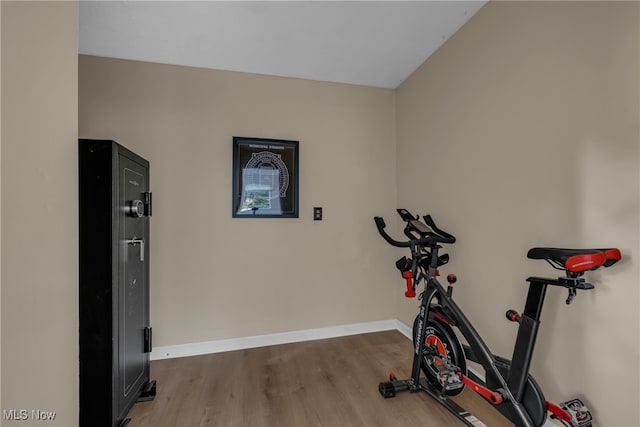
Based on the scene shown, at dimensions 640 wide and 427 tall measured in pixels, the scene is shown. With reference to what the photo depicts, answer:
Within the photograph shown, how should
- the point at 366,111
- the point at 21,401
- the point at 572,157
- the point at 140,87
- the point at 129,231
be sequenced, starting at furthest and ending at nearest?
the point at 366,111 < the point at 140,87 < the point at 129,231 < the point at 572,157 < the point at 21,401

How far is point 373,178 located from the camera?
2943 mm

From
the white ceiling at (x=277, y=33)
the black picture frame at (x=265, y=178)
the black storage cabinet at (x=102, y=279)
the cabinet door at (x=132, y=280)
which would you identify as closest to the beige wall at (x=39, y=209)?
the black storage cabinet at (x=102, y=279)

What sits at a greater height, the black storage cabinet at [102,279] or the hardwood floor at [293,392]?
the black storage cabinet at [102,279]

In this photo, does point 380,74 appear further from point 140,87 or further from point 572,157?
point 140,87

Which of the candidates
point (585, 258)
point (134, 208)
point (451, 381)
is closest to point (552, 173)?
point (585, 258)

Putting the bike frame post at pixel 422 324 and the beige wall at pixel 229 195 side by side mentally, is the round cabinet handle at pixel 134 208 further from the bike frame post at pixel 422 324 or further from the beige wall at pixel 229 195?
the bike frame post at pixel 422 324

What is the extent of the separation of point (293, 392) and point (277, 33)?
2546mm

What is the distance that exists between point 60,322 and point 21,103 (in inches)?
29.6

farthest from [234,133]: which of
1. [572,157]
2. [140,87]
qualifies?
[572,157]

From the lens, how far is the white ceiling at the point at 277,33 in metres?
1.84

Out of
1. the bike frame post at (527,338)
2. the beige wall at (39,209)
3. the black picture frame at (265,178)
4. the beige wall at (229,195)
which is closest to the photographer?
the beige wall at (39,209)

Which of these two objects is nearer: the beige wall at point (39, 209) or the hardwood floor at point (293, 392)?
the beige wall at point (39, 209)

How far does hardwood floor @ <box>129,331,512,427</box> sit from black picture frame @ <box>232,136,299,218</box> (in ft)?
4.11

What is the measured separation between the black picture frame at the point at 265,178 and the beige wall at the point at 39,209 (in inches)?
56.8
